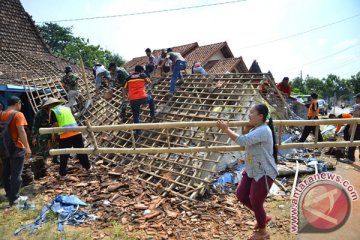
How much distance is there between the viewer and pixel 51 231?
13.6 feet

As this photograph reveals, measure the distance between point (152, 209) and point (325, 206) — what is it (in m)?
2.66

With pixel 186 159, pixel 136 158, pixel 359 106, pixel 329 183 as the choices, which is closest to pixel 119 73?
pixel 136 158

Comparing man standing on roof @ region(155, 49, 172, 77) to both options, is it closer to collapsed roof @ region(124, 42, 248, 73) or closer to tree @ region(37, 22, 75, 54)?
collapsed roof @ region(124, 42, 248, 73)

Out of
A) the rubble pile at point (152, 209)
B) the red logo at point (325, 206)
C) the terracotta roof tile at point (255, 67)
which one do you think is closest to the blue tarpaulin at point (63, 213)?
the rubble pile at point (152, 209)

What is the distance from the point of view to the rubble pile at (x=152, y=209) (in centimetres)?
423

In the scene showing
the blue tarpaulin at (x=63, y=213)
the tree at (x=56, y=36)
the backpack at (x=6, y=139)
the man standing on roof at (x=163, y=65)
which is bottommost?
the blue tarpaulin at (x=63, y=213)

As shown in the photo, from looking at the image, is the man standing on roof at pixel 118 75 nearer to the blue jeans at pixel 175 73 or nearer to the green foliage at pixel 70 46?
the blue jeans at pixel 175 73

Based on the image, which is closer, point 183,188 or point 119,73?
point 183,188

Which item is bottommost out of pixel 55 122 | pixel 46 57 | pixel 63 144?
pixel 63 144

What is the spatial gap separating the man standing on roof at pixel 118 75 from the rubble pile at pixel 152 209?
4429 millimetres

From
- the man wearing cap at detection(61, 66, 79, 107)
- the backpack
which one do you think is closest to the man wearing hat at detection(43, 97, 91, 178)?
the backpack

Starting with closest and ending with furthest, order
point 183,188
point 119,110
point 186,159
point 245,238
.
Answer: point 245,238 → point 183,188 → point 186,159 → point 119,110

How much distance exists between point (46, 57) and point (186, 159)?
10656 millimetres

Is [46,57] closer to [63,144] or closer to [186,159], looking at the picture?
[63,144]
